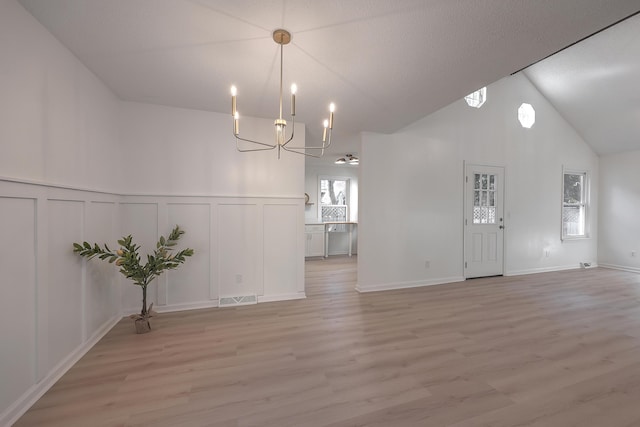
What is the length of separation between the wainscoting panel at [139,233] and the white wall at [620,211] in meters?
8.67

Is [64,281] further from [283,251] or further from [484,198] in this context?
[484,198]

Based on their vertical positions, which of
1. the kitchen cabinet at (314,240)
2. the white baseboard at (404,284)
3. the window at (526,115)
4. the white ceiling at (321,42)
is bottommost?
the white baseboard at (404,284)

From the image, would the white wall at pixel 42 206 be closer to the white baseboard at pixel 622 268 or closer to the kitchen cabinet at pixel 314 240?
the kitchen cabinet at pixel 314 240

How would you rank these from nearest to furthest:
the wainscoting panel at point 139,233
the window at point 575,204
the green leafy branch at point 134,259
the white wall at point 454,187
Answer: the green leafy branch at point 134,259
the wainscoting panel at point 139,233
the white wall at point 454,187
the window at point 575,204

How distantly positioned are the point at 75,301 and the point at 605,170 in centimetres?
928

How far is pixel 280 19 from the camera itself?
1646 millimetres

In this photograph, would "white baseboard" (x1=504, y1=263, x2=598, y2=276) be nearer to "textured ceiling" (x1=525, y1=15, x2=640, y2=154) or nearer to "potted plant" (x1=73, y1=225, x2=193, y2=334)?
"textured ceiling" (x1=525, y1=15, x2=640, y2=154)

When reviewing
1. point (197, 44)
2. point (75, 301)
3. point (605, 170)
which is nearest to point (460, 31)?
point (197, 44)

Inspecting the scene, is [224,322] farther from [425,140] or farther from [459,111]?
[459,111]

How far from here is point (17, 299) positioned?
61.7 inches

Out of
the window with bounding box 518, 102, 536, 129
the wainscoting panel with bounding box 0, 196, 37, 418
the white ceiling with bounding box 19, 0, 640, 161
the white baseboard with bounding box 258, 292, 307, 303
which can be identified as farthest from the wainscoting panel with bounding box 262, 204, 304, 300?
the window with bounding box 518, 102, 536, 129

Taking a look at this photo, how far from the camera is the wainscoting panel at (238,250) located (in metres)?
3.38

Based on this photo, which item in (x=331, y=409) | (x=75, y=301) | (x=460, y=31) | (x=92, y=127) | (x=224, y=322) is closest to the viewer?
(x=331, y=409)

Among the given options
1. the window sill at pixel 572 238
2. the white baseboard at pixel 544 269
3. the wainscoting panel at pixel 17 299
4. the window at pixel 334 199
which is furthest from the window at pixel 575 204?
the wainscoting panel at pixel 17 299
